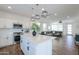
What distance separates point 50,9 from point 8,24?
0.93 metres

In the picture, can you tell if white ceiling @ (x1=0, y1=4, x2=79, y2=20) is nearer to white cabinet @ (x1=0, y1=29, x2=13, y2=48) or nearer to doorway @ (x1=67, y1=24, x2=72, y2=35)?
doorway @ (x1=67, y1=24, x2=72, y2=35)

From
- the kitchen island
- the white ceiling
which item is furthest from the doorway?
the kitchen island

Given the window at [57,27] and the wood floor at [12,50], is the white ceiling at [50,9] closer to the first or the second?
the window at [57,27]

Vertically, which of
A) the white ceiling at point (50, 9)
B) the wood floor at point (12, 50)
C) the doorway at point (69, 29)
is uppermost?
the white ceiling at point (50, 9)

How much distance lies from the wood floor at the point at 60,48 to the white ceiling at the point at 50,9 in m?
0.51

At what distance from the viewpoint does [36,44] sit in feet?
7.06

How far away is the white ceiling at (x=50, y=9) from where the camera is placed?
79.4 inches

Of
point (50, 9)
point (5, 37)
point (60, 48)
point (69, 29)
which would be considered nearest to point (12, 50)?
point (5, 37)

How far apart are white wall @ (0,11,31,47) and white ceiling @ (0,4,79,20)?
0.09m

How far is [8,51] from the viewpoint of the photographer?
2.04 metres

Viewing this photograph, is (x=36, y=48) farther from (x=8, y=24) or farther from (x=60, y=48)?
(x=8, y=24)

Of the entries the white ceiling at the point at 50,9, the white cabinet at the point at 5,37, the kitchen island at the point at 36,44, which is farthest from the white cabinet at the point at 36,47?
the white ceiling at the point at 50,9

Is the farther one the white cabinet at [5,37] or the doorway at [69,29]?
the doorway at [69,29]
